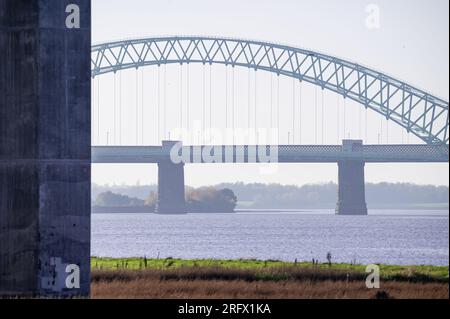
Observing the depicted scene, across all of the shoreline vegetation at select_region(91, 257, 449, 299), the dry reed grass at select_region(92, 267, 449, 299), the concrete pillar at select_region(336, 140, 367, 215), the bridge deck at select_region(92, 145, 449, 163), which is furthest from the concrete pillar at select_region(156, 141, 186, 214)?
the dry reed grass at select_region(92, 267, 449, 299)

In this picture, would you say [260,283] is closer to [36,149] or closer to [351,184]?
[36,149]

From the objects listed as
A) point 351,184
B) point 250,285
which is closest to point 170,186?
point 351,184

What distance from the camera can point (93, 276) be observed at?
31703 millimetres

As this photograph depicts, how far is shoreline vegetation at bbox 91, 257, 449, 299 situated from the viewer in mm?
27328

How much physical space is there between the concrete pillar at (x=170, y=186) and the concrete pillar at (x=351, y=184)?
19942mm

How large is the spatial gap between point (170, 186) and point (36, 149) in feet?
422

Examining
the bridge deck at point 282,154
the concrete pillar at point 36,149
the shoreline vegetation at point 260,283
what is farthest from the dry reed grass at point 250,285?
the bridge deck at point 282,154

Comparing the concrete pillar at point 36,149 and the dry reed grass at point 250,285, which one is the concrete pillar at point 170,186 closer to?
the dry reed grass at point 250,285

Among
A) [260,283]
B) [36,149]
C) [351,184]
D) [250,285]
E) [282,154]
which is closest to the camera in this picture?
[36,149]

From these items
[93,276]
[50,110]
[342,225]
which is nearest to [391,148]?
[342,225]

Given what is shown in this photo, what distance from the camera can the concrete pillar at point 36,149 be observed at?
75.5 ft

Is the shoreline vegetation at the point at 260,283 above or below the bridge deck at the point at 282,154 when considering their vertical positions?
below

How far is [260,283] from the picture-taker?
30.2m

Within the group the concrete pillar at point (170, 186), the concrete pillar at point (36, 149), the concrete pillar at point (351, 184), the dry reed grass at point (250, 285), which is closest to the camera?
the concrete pillar at point (36, 149)
